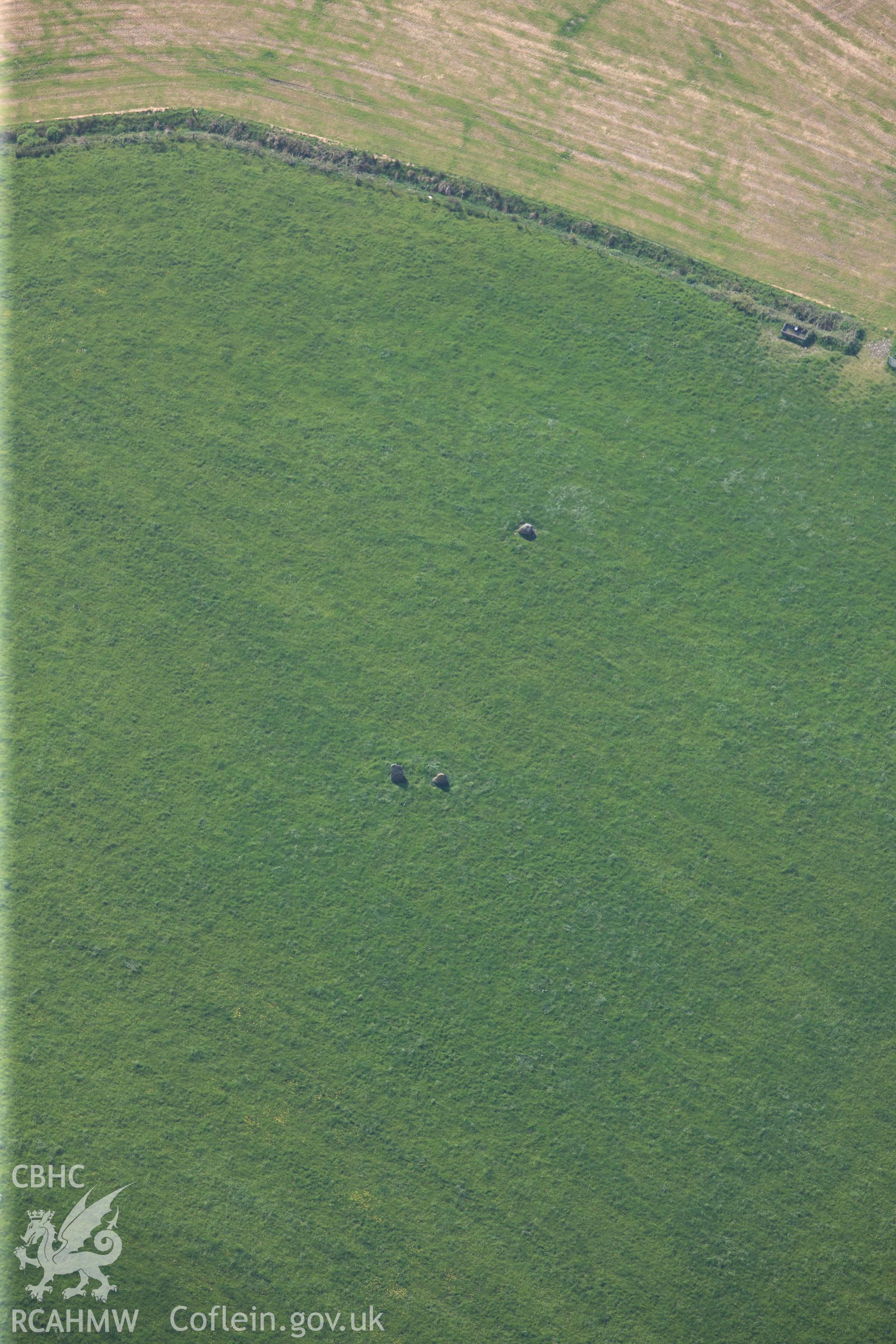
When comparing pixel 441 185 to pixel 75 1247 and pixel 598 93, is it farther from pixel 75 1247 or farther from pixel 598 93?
pixel 75 1247

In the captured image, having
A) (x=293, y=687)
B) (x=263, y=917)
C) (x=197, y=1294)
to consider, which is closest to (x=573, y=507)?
(x=293, y=687)

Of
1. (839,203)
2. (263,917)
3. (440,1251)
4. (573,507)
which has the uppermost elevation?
(839,203)

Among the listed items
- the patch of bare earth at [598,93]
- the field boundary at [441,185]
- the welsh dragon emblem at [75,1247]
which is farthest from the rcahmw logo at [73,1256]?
the patch of bare earth at [598,93]

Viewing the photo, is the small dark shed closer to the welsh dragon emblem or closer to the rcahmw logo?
the rcahmw logo

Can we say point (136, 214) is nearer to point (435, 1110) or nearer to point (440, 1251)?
point (435, 1110)

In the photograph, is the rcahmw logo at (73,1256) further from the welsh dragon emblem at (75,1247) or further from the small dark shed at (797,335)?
the small dark shed at (797,335)

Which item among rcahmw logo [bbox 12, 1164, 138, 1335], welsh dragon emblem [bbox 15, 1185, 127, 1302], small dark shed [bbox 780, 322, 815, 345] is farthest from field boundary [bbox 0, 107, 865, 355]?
welsh dragon emblem [bbox 15, 1185, 127, 1302]

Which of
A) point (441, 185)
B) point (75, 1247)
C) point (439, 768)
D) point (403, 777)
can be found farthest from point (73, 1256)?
point (441, 185)

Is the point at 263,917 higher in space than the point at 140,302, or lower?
lower
